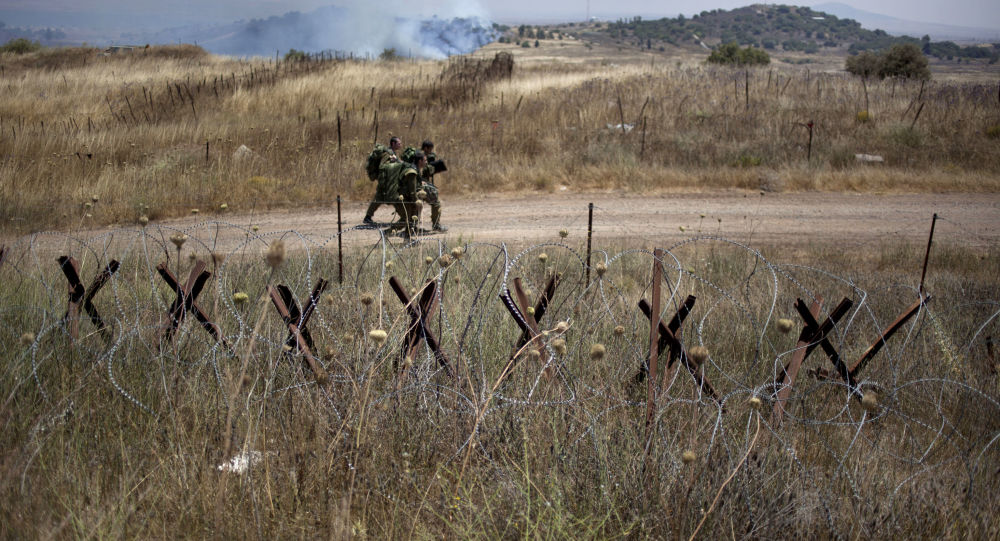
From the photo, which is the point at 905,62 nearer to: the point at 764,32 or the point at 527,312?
the point at 527,312

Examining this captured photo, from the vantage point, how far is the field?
2.95 m

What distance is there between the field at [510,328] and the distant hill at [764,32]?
273ft

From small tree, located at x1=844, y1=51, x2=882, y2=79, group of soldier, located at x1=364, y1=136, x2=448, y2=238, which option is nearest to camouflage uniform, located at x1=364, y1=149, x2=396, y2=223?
group of soldier, located at x1=364, y1=136, x2=448, y2=238

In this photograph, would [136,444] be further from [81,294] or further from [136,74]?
[136,74]

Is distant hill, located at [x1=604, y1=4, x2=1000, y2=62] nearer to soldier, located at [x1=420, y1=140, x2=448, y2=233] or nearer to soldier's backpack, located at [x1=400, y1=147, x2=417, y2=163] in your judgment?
soldier, located at [x1=420, y1=140, x2=448, y2=233]

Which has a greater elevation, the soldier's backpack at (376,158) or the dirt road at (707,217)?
the soldier's backpack at (376,158)

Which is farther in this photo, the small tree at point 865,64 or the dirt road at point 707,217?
the small tree at point 865,64

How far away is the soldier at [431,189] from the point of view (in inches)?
388

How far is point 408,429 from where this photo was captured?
3471 millimetres

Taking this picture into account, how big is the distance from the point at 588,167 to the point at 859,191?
5.49 metres

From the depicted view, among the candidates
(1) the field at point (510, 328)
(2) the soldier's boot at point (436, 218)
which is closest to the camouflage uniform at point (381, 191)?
(2) the soldier's boot at point (436, 218)

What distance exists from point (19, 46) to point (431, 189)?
39975mm

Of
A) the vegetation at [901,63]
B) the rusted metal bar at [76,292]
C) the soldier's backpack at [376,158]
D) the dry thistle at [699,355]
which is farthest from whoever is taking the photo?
the vegetation at [901,63]

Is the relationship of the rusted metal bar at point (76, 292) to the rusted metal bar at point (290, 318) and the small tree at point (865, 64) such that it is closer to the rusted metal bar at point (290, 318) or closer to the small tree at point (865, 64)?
the rusted metal bar at point (290, 318)
